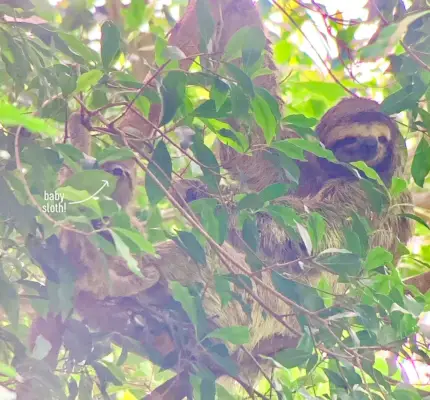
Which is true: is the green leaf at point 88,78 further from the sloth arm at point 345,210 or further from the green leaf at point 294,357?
the sloth arm at point 345,210

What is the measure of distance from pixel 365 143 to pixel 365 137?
46mm

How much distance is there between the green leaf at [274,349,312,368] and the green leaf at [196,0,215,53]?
1242 mm

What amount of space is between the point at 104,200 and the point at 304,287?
883 mm

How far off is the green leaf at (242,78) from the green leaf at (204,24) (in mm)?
214

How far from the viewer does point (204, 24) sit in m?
2.44

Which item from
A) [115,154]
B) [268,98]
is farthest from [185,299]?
[268,98]

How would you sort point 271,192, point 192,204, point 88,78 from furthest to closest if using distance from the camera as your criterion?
point 192,204, point 271,192, point 88,78

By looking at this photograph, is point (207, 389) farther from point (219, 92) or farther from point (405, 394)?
point (219, 92)

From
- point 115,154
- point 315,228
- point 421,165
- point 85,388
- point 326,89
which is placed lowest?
point 85,388

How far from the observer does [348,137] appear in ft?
15.6

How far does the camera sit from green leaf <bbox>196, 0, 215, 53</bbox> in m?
2.44

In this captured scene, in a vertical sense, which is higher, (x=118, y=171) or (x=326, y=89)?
(x=326, y=89)

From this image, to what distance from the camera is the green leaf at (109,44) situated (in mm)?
2285

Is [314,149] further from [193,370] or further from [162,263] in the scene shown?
[162,263]
